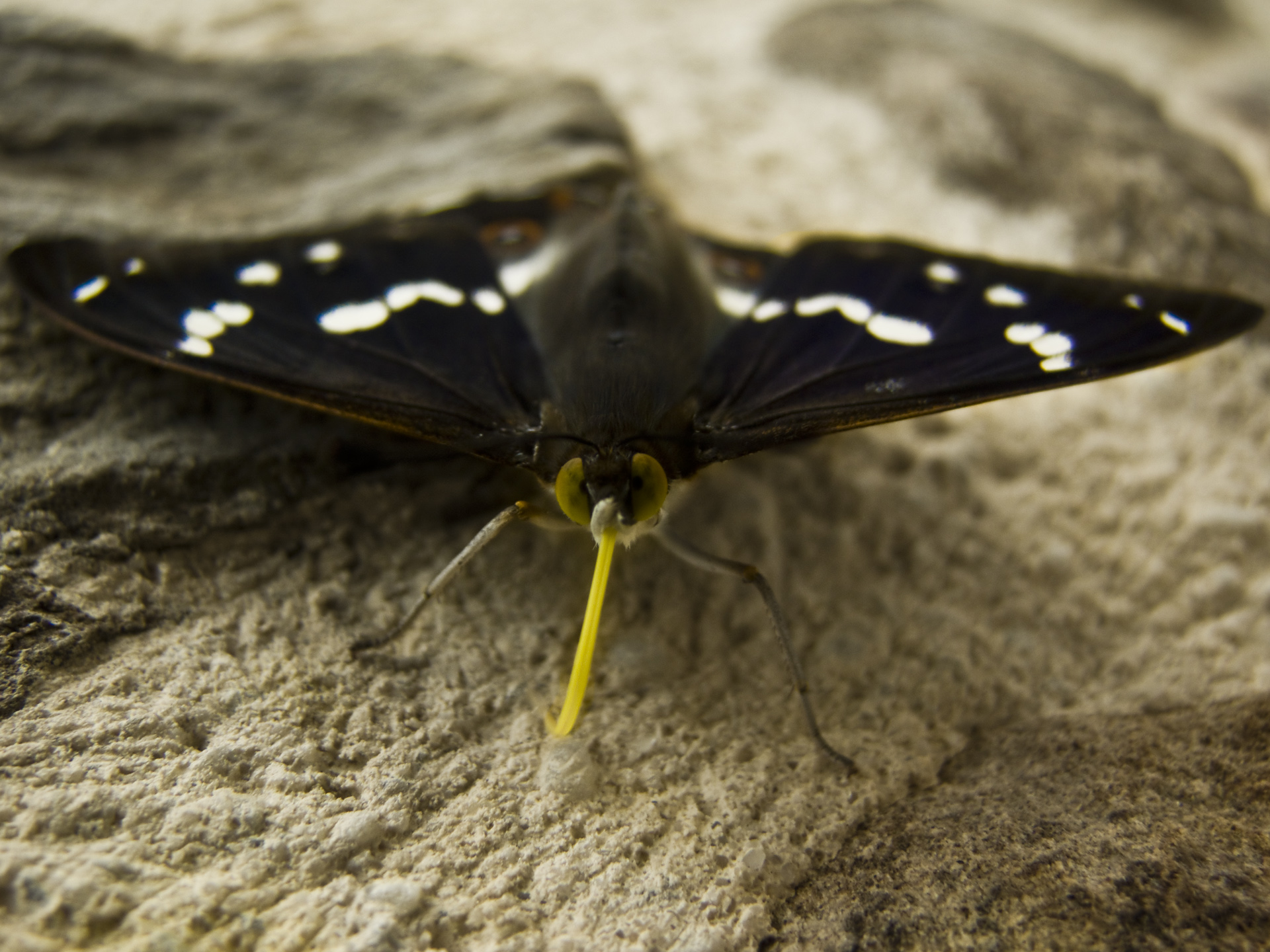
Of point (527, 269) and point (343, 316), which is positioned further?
point (527, 269)

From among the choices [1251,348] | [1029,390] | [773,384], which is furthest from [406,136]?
[1251,348]

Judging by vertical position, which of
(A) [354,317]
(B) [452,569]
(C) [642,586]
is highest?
(A) [354,317]

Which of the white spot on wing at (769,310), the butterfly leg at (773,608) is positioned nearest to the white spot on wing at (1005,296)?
the white spot on wing at (769,310)

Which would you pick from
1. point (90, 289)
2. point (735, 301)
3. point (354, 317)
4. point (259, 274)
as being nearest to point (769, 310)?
point (735, 301)

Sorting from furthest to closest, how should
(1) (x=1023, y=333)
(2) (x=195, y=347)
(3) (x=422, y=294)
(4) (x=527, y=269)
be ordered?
(4) (x=527, y=269) → (3) (x=422, y=294) → (1) (x=1023, y=333) → (2) (x=195, y=347)

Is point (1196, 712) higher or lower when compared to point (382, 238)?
lower

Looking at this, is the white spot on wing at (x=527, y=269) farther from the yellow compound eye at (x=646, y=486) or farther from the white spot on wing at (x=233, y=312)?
the yellow compound eye at (x=646, y=486)

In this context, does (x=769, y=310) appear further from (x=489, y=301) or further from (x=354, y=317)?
(x=354, y=317)

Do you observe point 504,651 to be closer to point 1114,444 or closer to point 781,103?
point 1114,444
